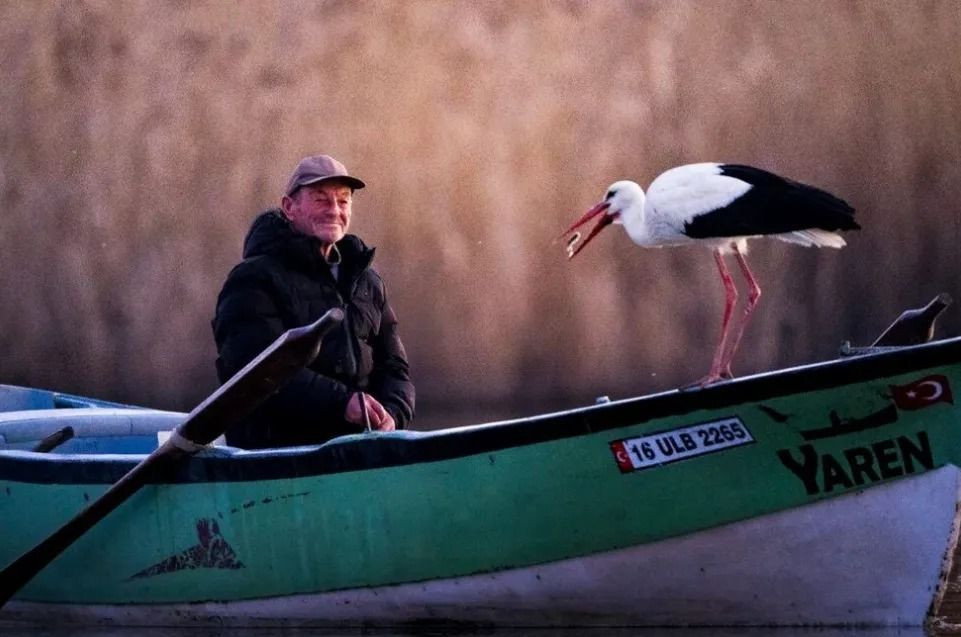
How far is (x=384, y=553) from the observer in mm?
5363

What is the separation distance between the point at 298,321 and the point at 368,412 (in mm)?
379

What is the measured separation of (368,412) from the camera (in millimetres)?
5656

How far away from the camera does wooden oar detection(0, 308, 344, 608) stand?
206 inches

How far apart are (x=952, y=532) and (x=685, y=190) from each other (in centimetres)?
129

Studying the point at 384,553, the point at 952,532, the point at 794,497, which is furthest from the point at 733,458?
the point at 384,553

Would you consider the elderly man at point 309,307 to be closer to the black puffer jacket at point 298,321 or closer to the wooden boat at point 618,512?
the black puffer jacket at point 298,321

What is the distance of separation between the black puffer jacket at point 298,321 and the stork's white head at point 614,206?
729 millimetres

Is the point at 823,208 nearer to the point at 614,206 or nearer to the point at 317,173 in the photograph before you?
the point at 614,206

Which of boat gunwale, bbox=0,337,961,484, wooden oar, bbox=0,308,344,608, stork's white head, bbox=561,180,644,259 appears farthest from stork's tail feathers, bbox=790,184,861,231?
wooden oar, bbox=0,308,344,608

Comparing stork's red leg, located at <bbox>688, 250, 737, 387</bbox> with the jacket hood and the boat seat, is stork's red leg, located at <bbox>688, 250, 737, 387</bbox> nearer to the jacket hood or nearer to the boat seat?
the jacket hood

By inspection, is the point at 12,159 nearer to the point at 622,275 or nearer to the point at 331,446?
the point at 622,275

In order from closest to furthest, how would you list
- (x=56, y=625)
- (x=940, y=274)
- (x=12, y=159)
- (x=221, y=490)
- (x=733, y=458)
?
(x=733, y=458), (x=221, y=490), (x=56, y=625), (x=940, y=274), (x=12, y=159)

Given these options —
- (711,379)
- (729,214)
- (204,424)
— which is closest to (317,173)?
(204,424)

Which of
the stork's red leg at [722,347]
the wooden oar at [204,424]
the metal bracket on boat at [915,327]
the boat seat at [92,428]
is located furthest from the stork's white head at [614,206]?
the boat seat at [92,428]
